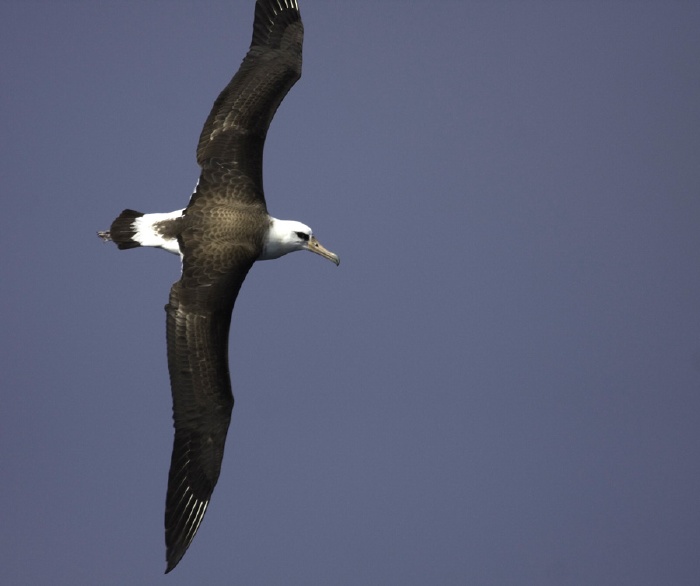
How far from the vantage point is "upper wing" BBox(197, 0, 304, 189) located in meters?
19.1

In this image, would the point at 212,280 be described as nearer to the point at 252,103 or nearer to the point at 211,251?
the point at 211,251

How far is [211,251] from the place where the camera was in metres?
18.1

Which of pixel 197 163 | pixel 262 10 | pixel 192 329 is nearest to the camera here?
pixel 192 329

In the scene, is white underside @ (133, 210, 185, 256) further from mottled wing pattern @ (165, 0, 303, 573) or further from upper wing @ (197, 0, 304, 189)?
upper wing @ (197, 0, 304, 189)

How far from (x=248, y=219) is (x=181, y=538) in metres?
4.93

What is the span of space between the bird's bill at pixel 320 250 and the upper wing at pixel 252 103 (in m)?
1.53

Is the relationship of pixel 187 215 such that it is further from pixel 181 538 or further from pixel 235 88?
pixel 181 538

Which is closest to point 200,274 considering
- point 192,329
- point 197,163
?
point 192,329

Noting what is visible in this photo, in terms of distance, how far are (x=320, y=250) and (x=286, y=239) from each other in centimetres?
89

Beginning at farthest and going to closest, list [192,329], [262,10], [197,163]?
[262,10] → [197,163] → [192,329]

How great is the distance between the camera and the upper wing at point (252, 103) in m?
19.1

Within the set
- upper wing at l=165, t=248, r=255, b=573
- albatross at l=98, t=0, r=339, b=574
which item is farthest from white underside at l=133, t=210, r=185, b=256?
upper wing at l=165, t=248, r=255, b=573

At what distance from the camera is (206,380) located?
17.8m

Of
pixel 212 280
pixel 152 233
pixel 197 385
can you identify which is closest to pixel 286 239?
pixel 212 280
